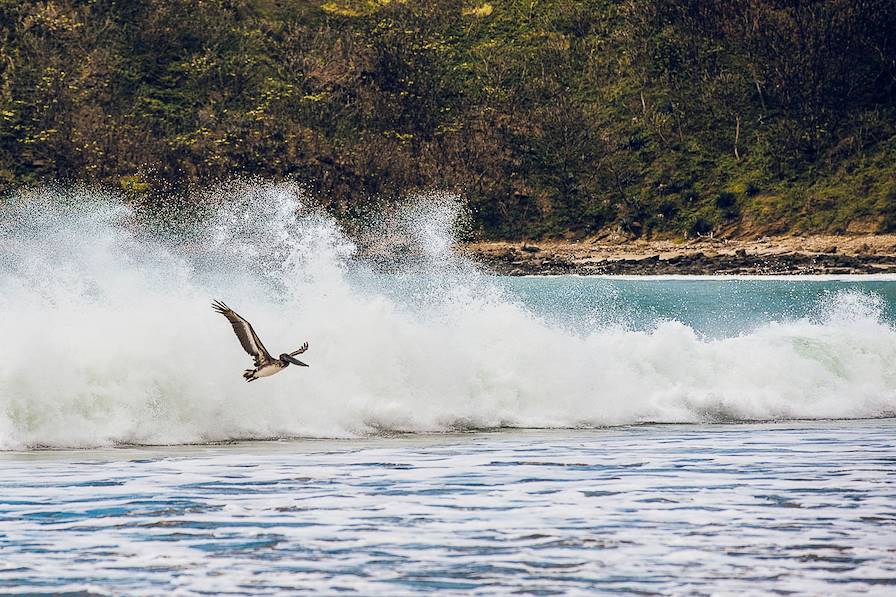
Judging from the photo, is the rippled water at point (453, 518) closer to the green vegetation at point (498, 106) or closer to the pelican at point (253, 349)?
the pelican at point (253, 349)

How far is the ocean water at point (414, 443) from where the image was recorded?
1248 centimetres

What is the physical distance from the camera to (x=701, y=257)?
75.2 meters

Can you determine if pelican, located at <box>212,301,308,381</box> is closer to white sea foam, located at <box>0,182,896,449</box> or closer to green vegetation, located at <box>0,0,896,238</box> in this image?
white sea foam, located at <box>0,182,896,449</box>

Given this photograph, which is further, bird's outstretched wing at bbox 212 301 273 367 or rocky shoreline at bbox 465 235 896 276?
rocky shoreline at bbox 465 235 896 276

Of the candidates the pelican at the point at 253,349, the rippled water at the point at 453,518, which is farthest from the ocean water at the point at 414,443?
the pelican at the point at 253,349

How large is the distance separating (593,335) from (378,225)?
2318 inches

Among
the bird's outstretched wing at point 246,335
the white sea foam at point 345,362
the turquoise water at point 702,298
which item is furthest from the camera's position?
the turquoise water at point 702,298

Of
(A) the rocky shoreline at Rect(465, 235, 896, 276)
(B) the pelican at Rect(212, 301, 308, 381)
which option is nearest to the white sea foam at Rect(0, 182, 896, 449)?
(B) the pelican at Rect(212, 301, 308, 381)

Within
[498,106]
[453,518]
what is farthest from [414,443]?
[498,106]

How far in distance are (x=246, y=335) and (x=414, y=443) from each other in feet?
9.63

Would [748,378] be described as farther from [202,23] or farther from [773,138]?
[202,23]

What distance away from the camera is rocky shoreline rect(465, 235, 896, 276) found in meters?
72.3

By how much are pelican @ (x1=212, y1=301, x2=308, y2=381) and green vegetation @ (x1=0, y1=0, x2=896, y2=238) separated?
62.2 meters

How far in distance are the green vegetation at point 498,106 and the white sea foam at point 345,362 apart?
52385 mm
